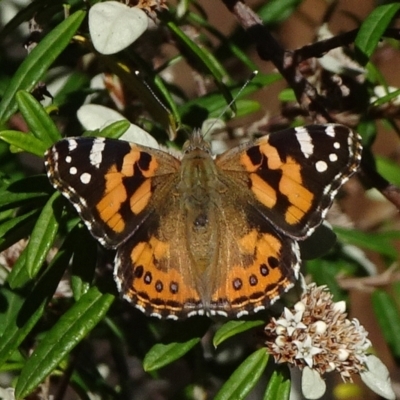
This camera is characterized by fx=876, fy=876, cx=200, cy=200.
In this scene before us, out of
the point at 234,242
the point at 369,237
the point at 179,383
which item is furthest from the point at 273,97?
the point at 234,242

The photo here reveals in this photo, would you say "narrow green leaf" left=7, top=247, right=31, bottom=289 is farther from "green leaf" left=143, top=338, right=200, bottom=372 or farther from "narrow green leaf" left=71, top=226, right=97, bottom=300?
"green leaf" left=143, top=338, right=200, bottom=372

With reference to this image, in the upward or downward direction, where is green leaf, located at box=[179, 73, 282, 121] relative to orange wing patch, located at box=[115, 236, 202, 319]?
downward

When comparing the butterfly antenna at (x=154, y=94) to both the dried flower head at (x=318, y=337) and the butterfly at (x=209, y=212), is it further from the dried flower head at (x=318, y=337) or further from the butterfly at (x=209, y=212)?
the dried flower head at (x=318, y=337)

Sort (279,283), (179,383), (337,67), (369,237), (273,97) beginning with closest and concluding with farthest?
(279,283)
(337,67)
(179,383)
(369,237)
(273,97)

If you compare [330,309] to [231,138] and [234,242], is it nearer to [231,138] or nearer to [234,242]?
[234,242]

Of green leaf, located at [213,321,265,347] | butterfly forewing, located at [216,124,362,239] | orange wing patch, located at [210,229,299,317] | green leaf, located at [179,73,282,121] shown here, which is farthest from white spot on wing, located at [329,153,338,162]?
green leaf, located at [179,73,282,121]

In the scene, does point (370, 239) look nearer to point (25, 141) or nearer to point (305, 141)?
Result: point (305, 141)

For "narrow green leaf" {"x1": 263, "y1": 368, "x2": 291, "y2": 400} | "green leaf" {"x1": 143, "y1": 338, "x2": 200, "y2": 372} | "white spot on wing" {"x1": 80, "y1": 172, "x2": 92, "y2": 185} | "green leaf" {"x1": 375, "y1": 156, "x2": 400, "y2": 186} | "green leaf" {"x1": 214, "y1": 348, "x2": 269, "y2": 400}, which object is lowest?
"green leaf" {"x1": 375, "y1": 156, "x2": 400, "y2": 186}

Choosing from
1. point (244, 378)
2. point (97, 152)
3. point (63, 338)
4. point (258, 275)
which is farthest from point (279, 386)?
point (97, 152)
